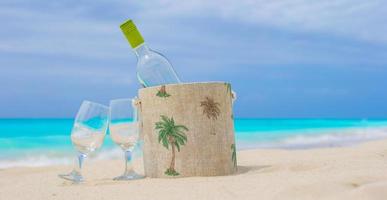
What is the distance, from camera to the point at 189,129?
300 cm

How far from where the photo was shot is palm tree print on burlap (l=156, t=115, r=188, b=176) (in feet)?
9.86

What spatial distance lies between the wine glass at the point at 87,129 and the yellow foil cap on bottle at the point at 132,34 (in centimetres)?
40

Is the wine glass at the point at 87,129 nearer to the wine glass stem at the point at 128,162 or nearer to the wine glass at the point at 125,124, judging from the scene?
the wine glass at the point at 125,124

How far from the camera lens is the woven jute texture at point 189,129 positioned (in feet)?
9.84

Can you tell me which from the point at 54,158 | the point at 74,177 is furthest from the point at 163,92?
the point at 54,158

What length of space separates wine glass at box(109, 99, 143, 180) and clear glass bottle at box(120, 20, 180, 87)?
6.7 inches

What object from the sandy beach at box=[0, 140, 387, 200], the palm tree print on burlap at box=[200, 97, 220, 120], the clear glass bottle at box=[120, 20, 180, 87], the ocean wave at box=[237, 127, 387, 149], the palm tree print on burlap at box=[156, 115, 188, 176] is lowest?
the sandy beach at box=[0, 140, 387, 200]

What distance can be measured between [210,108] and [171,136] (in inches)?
10.1

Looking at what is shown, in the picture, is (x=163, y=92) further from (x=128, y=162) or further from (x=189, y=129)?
(x=128, y=162)

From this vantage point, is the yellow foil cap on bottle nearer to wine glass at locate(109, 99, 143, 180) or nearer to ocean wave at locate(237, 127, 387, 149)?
wine glass at locate(109, 99, 143, 180)

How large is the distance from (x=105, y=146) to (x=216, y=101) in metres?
6.26

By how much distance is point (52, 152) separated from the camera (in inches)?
362

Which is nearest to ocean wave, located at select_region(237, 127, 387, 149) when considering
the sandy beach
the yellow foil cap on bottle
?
the sandy beach

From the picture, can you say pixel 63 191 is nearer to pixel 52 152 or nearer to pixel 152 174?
pixel 152 174
